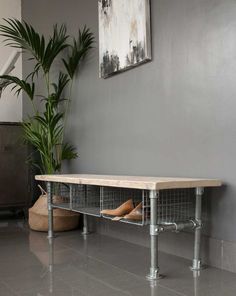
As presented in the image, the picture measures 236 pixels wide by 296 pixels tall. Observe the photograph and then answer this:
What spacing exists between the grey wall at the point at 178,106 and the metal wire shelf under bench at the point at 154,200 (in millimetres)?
184

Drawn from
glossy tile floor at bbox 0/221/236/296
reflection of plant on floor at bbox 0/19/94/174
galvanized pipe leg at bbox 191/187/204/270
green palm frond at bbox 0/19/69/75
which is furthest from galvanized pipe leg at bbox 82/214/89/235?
green palm frond at bbox 0/19/69/75

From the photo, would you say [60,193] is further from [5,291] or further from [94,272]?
[5,291]

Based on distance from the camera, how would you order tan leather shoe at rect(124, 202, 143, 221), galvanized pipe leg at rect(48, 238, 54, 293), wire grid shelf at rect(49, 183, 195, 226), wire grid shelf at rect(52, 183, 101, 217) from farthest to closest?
wire grid shelf at rect(52, 183, 101, 217), wire grid shelf at rect(49, 183, 195, 226), tan leather shoe at rect(124, 202, 143, 221), galvanized pipe leg at rect(48, 238, 54, 293)

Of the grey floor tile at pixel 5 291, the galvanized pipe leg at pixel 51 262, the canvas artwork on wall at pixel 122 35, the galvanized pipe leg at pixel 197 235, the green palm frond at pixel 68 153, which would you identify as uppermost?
the canvas artwork on wall at pixel 122 35

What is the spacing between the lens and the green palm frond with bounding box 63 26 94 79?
13.8ft

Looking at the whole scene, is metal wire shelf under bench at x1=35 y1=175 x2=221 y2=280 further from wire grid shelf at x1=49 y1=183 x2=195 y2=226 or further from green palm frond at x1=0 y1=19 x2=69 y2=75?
green palm frond at x1=0 y1=19 x2=69 y2=75

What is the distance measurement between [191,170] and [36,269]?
1.34 metres

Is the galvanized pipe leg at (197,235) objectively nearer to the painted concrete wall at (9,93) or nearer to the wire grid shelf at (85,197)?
the wire grid shelf at (85,197)

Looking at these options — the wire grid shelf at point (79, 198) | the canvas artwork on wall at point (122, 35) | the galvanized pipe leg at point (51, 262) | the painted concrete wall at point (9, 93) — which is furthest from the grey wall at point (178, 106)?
the painted concrete wall at point (9, 93)

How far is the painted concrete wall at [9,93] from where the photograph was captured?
20.2 ft

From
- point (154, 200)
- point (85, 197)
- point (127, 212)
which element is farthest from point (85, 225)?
point (154, 200)

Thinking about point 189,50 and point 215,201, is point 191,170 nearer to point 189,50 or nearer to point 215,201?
point 215,201

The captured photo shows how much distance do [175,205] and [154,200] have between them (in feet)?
1.65

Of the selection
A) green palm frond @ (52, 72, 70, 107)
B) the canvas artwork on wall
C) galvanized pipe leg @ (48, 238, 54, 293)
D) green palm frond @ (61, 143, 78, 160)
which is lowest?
galvanized pipe leg @ (48, 238, 54, 293)
